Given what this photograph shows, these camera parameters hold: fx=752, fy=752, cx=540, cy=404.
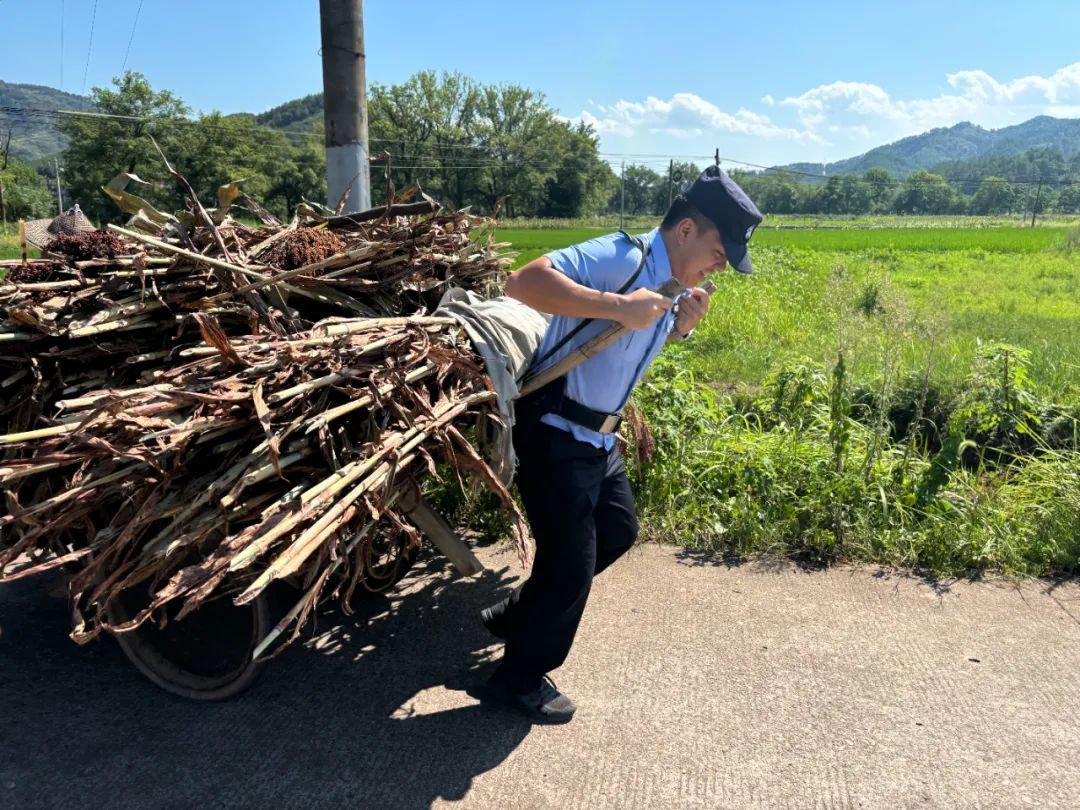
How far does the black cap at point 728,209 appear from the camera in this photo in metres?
2.48

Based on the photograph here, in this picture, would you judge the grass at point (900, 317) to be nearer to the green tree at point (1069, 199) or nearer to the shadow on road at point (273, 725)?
the shadow on road at point (273, 725)

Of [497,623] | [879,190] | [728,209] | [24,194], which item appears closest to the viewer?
[728,209]

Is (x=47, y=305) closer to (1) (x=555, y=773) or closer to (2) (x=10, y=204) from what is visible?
(1) (x=555, y=773)

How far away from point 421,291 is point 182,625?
5.68ft

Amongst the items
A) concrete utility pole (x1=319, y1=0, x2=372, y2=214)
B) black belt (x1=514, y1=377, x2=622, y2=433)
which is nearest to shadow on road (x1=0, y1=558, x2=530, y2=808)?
black belt (x1=514, y1=377, x2=622, y2=433)

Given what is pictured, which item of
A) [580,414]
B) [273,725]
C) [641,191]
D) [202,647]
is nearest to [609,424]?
[580,414]

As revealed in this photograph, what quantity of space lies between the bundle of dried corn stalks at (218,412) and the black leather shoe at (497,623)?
1.29 ft

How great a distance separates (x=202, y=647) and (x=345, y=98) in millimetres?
3501

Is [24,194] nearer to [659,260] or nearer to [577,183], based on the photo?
[577,183]

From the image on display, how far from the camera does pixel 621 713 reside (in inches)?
109

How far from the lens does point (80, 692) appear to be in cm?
285

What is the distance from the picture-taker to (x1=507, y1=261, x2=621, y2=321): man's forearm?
2367 millimetres

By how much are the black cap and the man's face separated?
0.03 meters

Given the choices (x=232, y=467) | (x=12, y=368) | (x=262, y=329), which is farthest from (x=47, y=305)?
(x=232, y=467)
